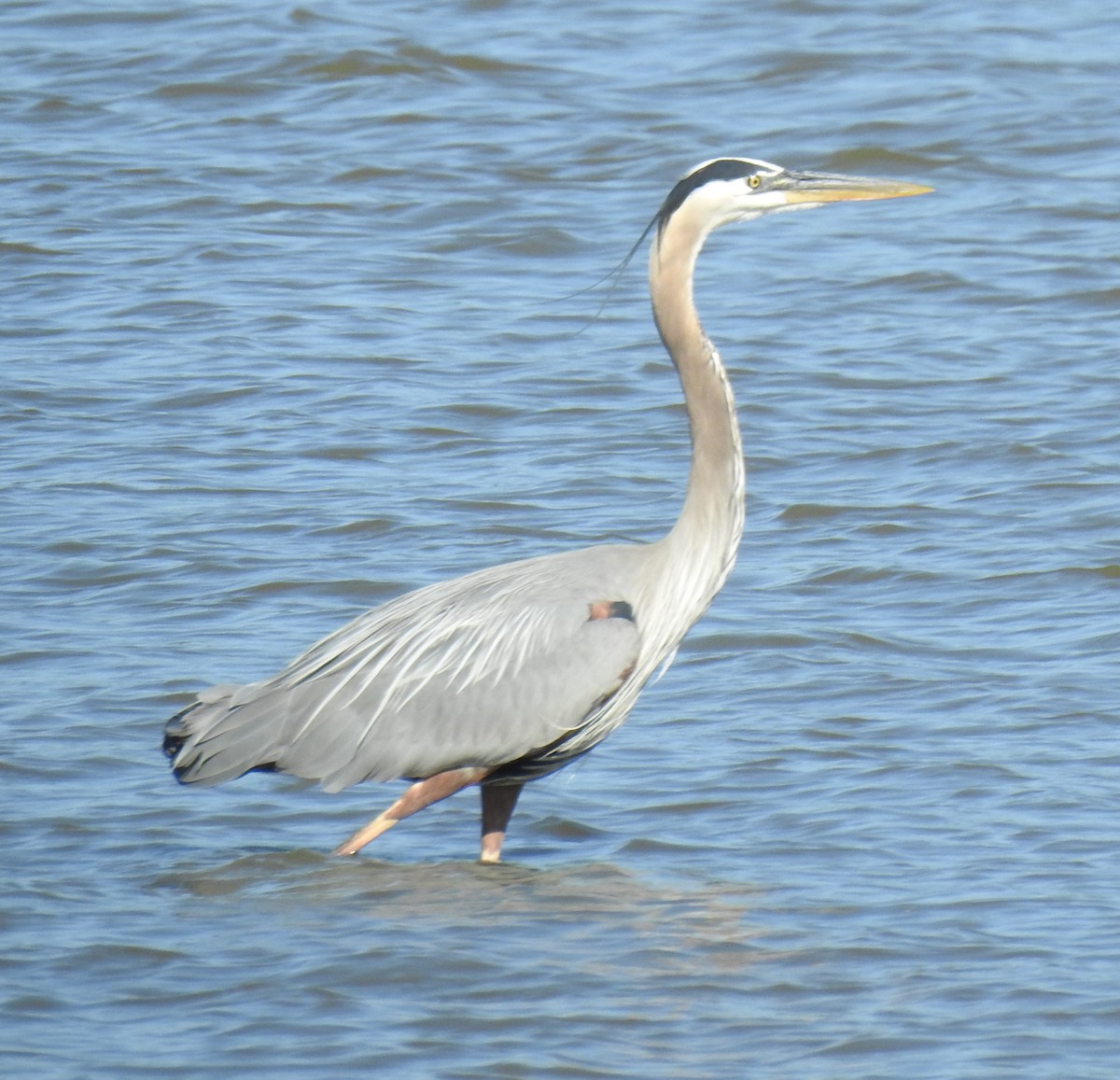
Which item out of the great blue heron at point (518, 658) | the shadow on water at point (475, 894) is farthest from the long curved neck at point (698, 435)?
the shadow on water at point (475, 894)

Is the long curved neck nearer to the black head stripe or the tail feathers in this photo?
the black head stripe

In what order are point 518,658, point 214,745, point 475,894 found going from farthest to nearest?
1. point 518,658
2. point 214,745
3. point 475,894

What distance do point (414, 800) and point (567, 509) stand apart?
10.3ft

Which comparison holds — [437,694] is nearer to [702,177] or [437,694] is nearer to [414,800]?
[414,800]

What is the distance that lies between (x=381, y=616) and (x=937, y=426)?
4.39 m

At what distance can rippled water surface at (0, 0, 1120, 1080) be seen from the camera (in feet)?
19.0

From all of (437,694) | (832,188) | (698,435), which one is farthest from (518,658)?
(832,188)

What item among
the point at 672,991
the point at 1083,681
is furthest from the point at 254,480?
the point at 672,991

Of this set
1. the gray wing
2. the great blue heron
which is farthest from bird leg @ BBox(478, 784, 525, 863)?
the gray wing

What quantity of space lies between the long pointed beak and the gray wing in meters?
1.25

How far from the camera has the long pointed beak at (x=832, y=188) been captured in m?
7.15

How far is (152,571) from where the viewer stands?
9070 millimetres

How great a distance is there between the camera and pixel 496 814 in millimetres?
6906

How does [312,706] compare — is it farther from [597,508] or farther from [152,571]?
[597,508]
